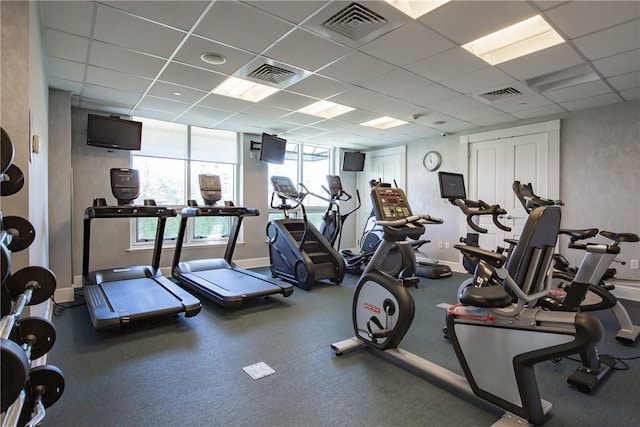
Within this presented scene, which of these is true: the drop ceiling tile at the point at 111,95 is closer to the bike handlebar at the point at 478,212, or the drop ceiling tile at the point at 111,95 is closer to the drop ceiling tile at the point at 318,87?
the drop ceiling tile at the point at 318,87

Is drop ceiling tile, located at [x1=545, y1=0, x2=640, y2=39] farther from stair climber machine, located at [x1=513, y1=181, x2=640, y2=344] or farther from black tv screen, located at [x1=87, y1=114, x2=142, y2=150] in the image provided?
black tv screen, located at [x1=87, y1=114, x2=142, y2=150]

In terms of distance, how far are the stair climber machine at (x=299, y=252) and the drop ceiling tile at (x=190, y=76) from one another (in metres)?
1.93

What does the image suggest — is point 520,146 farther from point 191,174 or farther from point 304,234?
point 191,174

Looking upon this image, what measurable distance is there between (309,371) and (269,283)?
203 cm

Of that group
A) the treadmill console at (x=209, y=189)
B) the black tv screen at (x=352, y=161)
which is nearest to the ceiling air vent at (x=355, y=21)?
the treadmill console at (x=209, y=189)

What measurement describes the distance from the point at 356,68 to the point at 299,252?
8.93 ft

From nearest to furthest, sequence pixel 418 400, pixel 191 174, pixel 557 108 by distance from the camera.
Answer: pixel 418 400 → pixel 557 108 → pixel 191 174

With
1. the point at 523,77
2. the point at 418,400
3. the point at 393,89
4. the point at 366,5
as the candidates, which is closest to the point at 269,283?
the point at 418,400

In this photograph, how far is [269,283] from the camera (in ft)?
14.6

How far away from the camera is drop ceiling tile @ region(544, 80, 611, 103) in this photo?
4160 mm

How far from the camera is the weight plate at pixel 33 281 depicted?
5.15ft

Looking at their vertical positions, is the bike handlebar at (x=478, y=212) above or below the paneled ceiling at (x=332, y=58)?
below

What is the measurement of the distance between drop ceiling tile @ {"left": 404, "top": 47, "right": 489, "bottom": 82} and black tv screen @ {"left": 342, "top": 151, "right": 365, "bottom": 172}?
13.3 feet

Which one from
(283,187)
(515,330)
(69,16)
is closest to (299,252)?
(283,187)
